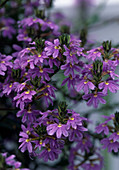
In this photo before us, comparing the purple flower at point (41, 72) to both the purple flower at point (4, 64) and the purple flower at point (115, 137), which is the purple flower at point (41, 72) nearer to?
the purple flower at point (4, 64)

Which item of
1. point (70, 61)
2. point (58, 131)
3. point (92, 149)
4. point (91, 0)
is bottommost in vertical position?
point (92, 149)

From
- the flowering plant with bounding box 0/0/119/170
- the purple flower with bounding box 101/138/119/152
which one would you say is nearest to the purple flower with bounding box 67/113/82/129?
the flowering plant with bounding box 0/0/119/170

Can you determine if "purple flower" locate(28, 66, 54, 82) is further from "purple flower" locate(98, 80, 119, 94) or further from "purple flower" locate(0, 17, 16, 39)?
"purple flower" locate(0, 17, 16, 39)

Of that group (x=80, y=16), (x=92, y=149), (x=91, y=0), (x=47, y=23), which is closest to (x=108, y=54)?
(x=47, y=23)

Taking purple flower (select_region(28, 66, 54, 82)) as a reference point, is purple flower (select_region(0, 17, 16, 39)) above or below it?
above

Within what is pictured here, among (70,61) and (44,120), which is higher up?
(70,61)

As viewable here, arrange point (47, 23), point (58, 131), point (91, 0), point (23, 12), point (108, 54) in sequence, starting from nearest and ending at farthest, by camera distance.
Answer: point (58, 131), point (108, 54), point (47, 23), point (23, 12), point (91, 0)

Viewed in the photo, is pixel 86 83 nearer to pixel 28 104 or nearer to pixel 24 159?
pixel 28 104

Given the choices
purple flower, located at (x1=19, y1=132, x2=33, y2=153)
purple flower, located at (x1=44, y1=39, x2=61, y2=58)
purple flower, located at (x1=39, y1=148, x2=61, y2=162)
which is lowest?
purple flower, located at (x1=39, y1=148, x2=61, y2=162)

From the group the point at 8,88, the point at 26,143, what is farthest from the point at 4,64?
the point at 26,143
